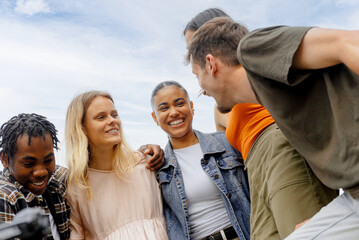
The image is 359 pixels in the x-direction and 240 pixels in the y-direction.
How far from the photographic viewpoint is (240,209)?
2.69 metres

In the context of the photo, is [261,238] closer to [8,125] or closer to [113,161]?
[113,161]

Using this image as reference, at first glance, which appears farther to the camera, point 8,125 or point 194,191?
point 194,191

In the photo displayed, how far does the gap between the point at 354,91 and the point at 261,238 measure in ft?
3.06

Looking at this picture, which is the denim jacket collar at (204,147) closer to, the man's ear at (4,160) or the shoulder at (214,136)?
the shoulder at (214,136)

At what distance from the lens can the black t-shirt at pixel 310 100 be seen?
1246 millimetres

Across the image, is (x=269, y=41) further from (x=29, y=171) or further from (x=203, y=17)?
(x=203, y=17)

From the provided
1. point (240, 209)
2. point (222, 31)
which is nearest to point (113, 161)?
point (240, 209)

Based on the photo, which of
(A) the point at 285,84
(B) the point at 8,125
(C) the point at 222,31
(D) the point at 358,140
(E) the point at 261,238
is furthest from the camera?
(B) the point at 8,125

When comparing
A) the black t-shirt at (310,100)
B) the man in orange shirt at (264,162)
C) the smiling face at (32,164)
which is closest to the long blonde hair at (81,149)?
the smiling face at (32,164)

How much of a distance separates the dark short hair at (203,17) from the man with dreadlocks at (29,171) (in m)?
1.92

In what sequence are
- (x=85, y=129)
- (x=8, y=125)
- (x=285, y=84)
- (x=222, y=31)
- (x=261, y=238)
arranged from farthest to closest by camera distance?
1. (x=85, y=129)
2. (x=8, y=125)
3. (x=222, y=31)
4. (x=261, y=238)
5. (x=285, y=84)

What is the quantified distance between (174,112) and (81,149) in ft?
2.91

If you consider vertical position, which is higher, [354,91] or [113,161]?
[113,161]

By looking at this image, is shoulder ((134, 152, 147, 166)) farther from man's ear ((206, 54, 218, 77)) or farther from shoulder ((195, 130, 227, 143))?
man's ear ((206, 54, 218, 77))
